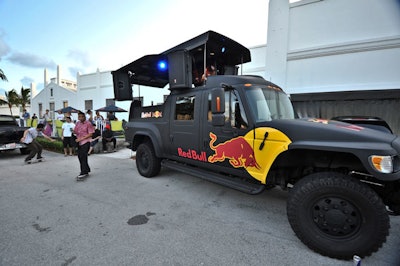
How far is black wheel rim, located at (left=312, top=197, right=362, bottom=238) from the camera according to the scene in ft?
6.97

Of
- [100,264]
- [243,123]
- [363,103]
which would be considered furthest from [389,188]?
[363,103]

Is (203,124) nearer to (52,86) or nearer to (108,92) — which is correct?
(108,92)

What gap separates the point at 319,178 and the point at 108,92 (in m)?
17.0

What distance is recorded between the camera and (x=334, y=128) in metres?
2.31

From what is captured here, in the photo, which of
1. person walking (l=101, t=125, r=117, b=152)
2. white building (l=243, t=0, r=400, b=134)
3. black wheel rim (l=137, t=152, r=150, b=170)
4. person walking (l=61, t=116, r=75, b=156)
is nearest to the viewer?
black wheel rim (l=137, t=152, r=150, b=170)

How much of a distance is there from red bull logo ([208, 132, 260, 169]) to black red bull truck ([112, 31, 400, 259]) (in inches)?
0.6

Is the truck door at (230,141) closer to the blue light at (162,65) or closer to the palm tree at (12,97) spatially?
the blue light at (162,65)

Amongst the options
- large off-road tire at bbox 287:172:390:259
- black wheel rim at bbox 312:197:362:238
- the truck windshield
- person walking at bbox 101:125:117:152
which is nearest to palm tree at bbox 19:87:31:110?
person walking at bbox 101:125:117:152

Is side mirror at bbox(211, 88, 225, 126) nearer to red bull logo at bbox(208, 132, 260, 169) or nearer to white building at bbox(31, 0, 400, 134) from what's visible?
red bull logo at bbox(208, 132, 260, 169)

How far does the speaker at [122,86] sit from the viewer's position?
5.52m

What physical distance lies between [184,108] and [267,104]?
1.74 metres

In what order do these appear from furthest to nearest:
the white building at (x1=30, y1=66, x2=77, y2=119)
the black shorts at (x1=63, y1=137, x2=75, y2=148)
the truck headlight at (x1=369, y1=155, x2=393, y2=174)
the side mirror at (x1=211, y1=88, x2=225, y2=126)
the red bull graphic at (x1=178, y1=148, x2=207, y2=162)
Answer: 1. the white building at (x1=30, y1=66, x2=77, y2=119)
2. the black shorts at (x1=63, y1=137, x2=75, y2=148)
3. the red bull graphic at (x1=178, y1=148, x2=207, y2=162)
4. the side mirror at (x1=211, y1=88, x2=225, y2=126)
5. the truck headlight at (x1=369, y1=155, x2=393, y2=174)

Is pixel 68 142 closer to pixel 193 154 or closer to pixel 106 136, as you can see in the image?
pixel 106 136

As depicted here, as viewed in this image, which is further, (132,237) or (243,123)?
(243,123)
